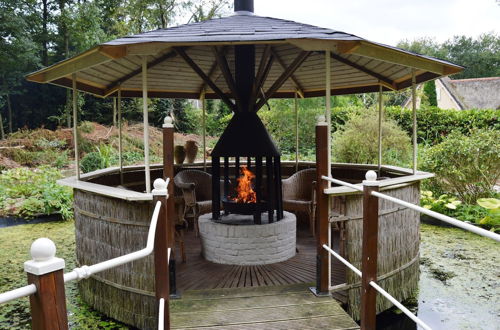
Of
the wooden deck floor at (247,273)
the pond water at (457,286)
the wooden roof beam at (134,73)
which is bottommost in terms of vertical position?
the pond water at (457,286)

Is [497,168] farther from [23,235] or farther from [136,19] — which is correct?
[136,19]

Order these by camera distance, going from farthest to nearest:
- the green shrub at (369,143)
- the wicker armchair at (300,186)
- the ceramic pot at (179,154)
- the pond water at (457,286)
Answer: the green shrub at (369,143) < the ceramic pot at (179,154) < the wicker armchair at (300,186) < the pond water at (457,286)

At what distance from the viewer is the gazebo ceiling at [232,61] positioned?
3.40 m

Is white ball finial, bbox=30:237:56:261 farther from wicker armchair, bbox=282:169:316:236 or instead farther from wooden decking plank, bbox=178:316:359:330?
wicker armchair, bbox=282:169:316:236

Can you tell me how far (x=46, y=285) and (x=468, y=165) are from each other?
29.0 feet

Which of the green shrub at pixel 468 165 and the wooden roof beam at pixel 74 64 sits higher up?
the wooden roof beam at pixel 74 64

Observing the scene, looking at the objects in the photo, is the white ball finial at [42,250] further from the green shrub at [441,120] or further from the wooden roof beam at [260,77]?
the green shrub at [441,120]

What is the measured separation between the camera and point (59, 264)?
119 centimetres

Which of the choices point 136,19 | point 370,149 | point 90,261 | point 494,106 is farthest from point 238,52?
point 494,106

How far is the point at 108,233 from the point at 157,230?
70.5 inches

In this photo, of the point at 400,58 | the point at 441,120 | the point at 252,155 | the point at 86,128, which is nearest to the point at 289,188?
the point at 252,155

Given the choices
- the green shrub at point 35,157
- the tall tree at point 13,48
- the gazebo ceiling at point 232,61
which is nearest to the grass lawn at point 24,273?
the gazebo ceiling at point 232,61

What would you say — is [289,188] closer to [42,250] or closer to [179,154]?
[179,154]

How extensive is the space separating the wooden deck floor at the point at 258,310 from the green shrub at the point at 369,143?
782 centimetres
